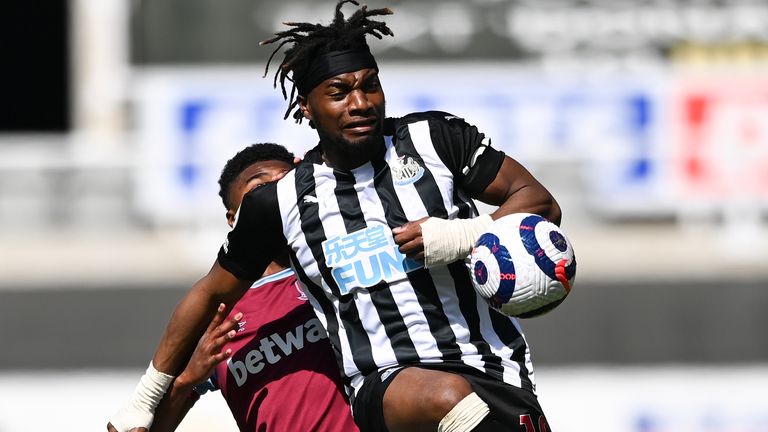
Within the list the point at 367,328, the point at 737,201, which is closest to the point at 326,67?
the point at 367,328

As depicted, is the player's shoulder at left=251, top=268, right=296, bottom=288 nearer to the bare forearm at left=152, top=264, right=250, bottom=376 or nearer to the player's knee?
the bare forearm at left=152, top=264, right=250, bottom=376

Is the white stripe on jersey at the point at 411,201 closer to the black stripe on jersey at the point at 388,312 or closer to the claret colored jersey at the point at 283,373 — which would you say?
the black stripe on jersey at the point at 388,312

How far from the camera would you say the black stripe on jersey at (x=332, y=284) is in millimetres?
4461

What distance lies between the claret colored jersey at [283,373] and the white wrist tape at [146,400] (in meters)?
0.34

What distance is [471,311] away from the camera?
4.45 meters

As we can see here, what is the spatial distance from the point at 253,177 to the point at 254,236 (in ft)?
2.02

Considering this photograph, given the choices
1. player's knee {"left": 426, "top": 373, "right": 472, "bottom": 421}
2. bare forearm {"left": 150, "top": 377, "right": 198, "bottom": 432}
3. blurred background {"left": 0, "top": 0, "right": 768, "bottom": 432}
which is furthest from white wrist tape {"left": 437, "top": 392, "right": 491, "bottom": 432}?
blurred background {"left": 0, "top": 0, "right": 768, "bottom": 432}

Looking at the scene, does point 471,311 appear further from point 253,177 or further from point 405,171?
point 253,177

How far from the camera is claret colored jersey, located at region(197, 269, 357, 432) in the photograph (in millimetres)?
4898

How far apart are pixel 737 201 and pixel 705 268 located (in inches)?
37.9

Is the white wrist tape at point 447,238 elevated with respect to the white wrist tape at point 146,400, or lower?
elevated

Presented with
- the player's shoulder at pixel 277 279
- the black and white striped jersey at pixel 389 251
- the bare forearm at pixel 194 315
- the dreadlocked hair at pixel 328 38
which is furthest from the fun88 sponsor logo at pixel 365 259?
the player's shoulder at pixel 277 279

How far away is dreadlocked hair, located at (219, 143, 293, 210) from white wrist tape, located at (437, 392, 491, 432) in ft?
4.73

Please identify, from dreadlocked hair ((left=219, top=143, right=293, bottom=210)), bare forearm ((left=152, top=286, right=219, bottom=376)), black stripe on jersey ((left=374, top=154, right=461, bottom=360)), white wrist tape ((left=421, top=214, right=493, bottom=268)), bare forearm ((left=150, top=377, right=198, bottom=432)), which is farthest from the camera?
dreadlocked hair ((left=219, top=143, right=293, bottom=210))
